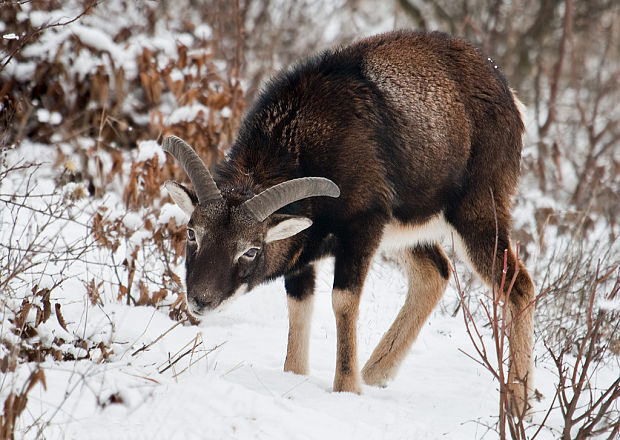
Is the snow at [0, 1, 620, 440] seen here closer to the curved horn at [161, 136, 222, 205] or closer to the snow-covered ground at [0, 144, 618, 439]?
the snow-covered ground at [0, 144, 618, 439]

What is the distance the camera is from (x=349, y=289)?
5.52 meters

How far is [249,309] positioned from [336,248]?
1.74m

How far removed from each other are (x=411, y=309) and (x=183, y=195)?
7.46 feet

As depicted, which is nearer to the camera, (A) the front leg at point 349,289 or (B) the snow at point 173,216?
(A) the front leg at point 349,289

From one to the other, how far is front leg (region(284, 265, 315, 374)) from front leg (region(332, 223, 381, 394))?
35 cm

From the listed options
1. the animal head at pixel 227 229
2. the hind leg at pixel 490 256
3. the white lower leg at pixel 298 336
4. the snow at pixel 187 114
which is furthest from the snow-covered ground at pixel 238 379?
the snow at pixel 187 114

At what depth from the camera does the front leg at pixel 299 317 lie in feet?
19.0

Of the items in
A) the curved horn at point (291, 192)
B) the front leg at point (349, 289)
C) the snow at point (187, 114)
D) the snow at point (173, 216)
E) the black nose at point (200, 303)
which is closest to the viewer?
the black nose at point (200, 303)

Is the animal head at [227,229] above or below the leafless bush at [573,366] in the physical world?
above

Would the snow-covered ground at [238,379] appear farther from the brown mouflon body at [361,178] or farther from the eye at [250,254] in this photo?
the eye at [250,254]

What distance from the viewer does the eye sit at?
5172 mm

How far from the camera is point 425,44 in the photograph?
6.14 meters

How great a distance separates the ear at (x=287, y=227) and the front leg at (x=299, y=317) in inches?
24.0

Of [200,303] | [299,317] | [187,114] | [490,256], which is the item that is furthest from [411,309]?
[187,114]
